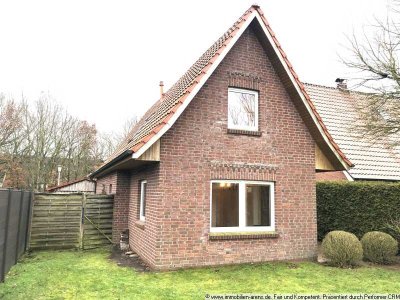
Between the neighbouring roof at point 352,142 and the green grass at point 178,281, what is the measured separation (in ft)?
21.2

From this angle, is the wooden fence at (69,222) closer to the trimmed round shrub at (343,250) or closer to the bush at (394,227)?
the trimmed round shrub at (343,250)

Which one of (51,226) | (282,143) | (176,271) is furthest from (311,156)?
(51,226)

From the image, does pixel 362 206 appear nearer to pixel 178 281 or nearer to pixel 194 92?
pixel 194 92

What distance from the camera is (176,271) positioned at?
8188 mm

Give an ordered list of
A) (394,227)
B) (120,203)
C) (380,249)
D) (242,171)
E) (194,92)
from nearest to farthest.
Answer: (194,92)
(242,171)
(380,249)
(394,227)
(120,203)

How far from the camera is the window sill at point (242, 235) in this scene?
346 inches

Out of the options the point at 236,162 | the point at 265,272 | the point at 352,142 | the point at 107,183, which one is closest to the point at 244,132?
the point at 236,162

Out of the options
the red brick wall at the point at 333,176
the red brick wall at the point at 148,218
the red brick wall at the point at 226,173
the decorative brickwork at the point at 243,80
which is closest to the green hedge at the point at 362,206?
the red brick wall at the point at 333,176

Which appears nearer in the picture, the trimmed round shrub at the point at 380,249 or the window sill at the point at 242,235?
the window sill at the point at 242,235

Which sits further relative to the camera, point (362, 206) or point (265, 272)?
point (362, 206)

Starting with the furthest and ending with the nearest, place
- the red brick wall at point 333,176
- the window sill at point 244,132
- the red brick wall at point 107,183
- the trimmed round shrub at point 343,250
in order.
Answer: the red brick wall at point 333,176 → the red brick wall at point 107,183 → the window sill at point 244,132 → the trimmed round shrub at point 343,250

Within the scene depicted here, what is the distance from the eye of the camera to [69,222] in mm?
11734

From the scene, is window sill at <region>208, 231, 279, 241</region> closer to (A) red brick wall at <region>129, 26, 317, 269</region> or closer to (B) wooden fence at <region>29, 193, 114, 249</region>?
(A) red brick wall at <region>129, 26, 317, 269</region>

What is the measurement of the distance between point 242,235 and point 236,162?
6.60ft
